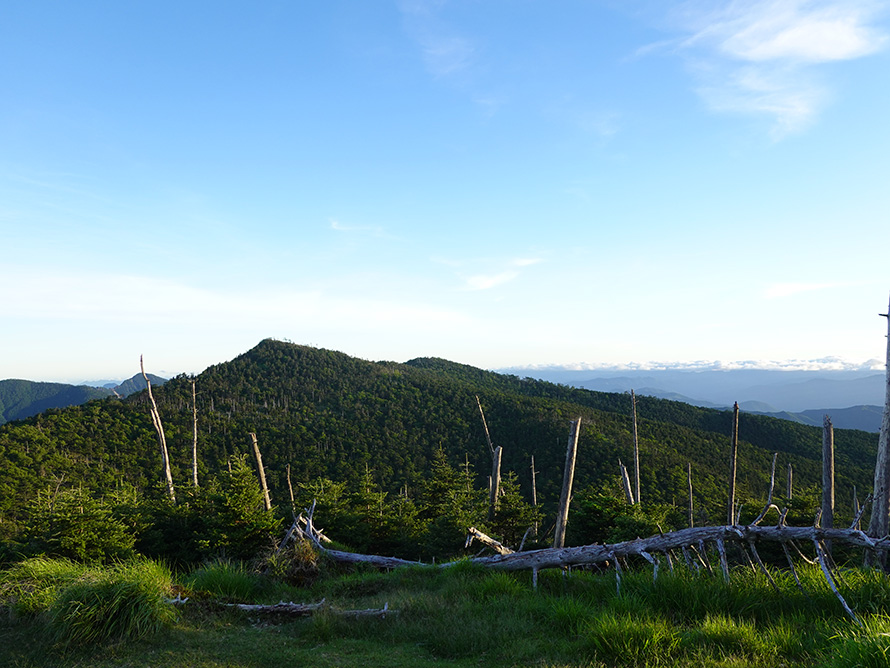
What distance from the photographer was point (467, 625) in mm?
5180

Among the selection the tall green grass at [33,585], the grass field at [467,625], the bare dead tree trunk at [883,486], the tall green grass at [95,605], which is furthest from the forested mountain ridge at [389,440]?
the tall green grass at [33,585]

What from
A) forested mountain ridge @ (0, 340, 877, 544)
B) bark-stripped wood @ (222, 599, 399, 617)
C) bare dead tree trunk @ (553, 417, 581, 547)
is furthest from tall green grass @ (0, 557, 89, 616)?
forested mountain ridge @ (0, 340, 877, 544)

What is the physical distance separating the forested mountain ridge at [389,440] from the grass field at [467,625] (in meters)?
16.8

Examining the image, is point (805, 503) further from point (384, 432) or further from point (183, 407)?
point (183, 407)

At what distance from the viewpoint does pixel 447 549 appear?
1435 centimetres

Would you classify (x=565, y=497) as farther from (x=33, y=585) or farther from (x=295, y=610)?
(x=33, y=585)

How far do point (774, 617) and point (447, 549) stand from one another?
35.2ft

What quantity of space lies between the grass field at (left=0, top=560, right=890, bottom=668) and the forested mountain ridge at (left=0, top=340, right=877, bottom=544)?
16785 mm

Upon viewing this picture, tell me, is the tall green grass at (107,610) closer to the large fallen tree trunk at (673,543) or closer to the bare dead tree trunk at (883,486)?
the large fallen tree trunk at (673,543)

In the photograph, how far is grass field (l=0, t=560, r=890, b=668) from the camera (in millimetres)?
4207

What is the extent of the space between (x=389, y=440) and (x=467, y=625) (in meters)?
57.6

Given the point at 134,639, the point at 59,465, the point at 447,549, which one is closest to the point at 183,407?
the point at 59,465

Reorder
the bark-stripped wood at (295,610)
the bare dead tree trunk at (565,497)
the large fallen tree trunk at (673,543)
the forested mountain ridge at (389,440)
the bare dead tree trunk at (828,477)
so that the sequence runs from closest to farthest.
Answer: the large fallen tree trunk at (673,543) → the bark-stripped wood at (295,610) → the bare dead tree trunk at (565,497) → the bare dead tree trunk at (828,477) → the forested mountain ridge at (389,440)

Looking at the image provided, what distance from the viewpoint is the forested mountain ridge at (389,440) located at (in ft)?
138
